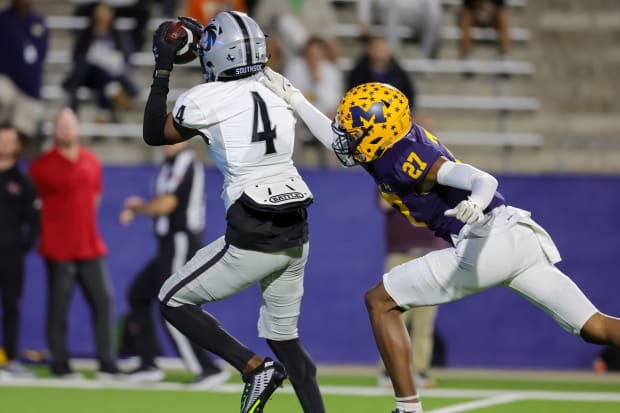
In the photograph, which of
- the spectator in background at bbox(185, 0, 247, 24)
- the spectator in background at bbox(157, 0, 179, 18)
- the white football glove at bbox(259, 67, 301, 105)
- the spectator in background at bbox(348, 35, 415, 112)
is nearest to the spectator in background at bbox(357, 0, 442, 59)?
the spectator in background at bbox(348, 35, 415, 112)

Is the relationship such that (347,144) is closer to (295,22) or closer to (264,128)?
(264,128)

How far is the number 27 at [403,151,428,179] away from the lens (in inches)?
225

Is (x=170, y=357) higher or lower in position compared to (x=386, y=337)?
lower

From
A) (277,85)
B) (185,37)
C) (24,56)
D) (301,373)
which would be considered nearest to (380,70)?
(24,56)

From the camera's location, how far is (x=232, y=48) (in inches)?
233

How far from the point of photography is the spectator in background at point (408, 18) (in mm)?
12523

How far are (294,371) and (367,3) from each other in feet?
24.5

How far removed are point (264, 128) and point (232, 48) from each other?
1.41 ft

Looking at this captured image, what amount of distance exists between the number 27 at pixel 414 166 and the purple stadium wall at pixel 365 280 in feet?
15.0

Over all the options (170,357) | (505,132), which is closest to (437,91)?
(505,132)

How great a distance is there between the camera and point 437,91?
504 inches

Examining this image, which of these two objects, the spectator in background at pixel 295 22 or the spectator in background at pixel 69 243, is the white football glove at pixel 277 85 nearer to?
the spectator in background at pixel 69 243

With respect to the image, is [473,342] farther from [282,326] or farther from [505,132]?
[282,326]

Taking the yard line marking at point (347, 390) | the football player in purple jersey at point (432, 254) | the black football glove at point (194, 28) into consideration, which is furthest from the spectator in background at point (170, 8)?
the football player in purple jersey at point (432, 254)
